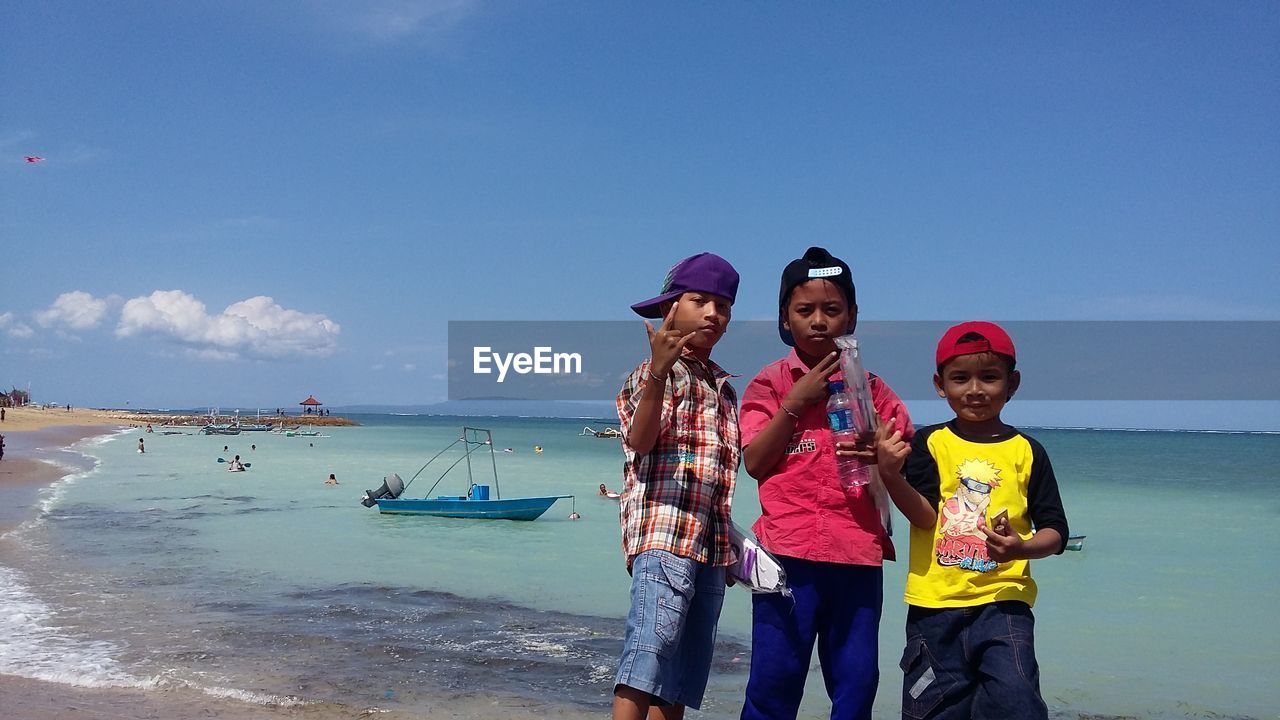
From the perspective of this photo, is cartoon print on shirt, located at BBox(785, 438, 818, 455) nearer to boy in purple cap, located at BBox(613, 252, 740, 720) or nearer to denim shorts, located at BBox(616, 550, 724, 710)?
boy in purple cap, located at BBox(613, 252, 740, 720)

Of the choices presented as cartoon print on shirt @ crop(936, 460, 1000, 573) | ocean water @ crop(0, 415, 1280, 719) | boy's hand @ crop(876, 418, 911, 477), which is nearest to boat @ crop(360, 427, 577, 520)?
ocean water @ crop(0, 415, 1280, 719)

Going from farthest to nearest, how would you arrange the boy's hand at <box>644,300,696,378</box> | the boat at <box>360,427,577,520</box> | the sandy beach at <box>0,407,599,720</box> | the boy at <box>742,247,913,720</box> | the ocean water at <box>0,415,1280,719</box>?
the boat at <box>360,427,577,520</box>, the ocean water at <box>0,415,1280,719</box>, the sandy beach at <box>0,407,599,720</box>, the boy at <box>742,247,913,720</box>, the boy's hand at <box>644,300,696,378</box>

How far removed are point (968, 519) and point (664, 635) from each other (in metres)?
1.08

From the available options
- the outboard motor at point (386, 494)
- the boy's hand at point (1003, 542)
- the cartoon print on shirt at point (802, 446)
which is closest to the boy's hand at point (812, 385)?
the cartoon print on shirt at point (802, 446)

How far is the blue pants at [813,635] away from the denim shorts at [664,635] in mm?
222

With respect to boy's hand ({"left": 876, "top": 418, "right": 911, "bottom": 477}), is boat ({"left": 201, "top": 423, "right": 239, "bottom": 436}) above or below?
below

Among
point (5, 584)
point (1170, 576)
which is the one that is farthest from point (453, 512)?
point (1170, 576)

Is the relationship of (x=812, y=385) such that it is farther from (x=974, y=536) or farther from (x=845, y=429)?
(x=974, y=536)

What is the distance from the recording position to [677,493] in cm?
320

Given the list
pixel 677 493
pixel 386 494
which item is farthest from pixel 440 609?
pixel 386 494

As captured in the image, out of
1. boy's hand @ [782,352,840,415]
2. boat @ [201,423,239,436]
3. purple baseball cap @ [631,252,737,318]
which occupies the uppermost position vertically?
purple baseball cap @ [631,252,737,318]

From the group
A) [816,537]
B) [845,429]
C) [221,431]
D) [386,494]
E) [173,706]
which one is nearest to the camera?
[845,429]

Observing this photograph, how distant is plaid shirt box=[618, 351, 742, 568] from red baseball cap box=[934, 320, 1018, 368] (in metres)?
0.84

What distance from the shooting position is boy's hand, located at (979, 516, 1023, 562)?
302 cm
